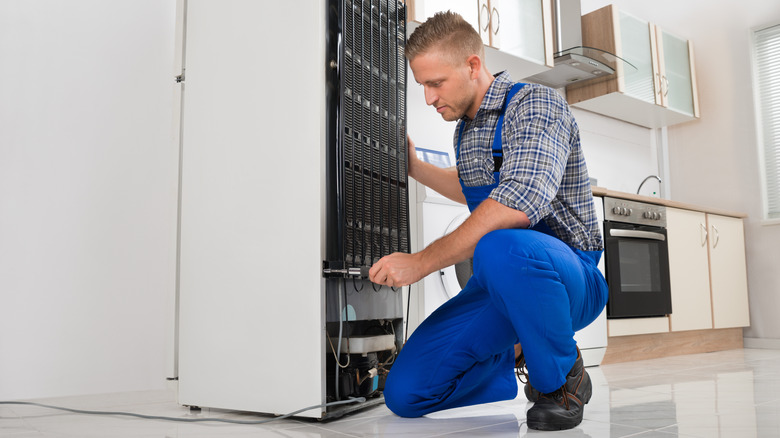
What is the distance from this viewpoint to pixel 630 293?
10.4 ft

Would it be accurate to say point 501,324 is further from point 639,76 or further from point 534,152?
point 639,76

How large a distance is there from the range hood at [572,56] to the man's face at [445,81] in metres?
2.01

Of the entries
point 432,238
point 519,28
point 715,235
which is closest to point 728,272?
point 715,235

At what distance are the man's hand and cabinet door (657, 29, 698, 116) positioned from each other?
337 cm

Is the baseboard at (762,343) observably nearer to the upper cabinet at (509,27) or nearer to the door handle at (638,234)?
the door handle at (638,234)

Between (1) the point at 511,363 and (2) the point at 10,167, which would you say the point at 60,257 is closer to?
(2) the point at 10,167

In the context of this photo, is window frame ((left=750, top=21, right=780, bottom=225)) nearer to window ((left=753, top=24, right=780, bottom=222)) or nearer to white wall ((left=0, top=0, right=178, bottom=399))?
window ((left=753, top=24, right=780, bottom=222))

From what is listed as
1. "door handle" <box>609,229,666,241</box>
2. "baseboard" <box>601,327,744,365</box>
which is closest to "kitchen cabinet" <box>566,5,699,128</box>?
"door handle" <box>609,229,666,241</box>

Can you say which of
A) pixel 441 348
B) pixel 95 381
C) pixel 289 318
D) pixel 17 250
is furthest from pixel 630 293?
pixel 17 250

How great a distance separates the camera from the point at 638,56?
4.05m

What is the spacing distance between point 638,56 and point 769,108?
98cm

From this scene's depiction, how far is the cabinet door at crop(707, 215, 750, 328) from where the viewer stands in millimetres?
3891

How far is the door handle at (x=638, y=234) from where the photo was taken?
3156 mm

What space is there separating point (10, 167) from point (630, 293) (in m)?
2.75
